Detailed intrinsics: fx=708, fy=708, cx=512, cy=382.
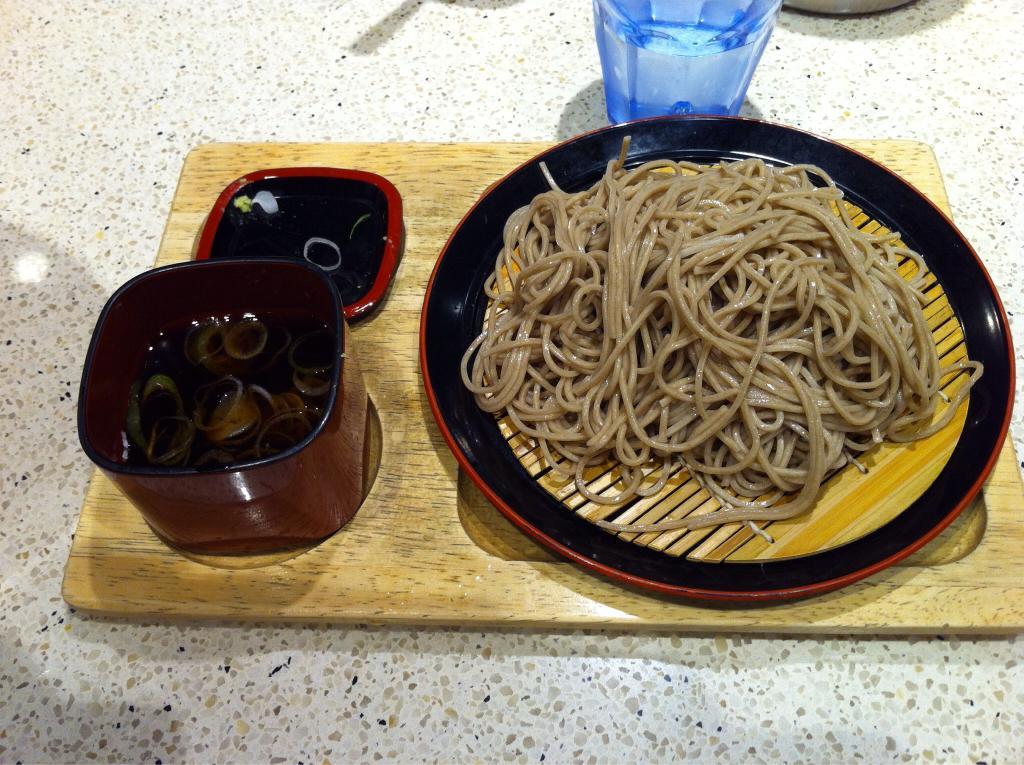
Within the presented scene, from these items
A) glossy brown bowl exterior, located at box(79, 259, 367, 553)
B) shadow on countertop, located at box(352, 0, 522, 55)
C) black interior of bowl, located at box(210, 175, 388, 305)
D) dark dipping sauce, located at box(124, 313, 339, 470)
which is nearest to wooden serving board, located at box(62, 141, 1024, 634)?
glossy brown bowl exterior, located at box(79, 259, 367, 553)

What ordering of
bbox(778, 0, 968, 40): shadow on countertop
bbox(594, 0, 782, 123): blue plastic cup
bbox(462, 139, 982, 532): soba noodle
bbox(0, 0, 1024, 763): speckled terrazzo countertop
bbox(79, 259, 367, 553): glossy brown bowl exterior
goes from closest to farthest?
bbox(79, 259, 367, 553): glossy brown bowl exterior < bbox(0, 0, 1024, 763): speckled terrazzo countertop < bbox(462, 139, 982, 532): soba noodle < bbox(594, 0, 782, 123): blue plastic cup < bbox(778, 0, 968, 40): shadow on countertop

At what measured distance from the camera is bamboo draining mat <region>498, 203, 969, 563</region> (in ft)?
3.52

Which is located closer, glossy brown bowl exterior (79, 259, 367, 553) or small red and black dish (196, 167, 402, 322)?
glossy brown bowl exterior (79, 259, 367, 553)

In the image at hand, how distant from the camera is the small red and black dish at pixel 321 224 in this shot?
4.51 feet

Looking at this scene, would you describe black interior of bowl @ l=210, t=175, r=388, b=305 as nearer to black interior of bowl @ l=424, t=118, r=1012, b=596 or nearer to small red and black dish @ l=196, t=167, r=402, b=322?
small red and black dish @ l=196, t=167, r=402, b=322

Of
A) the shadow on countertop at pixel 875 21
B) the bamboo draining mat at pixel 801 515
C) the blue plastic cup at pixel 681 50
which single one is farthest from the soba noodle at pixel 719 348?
the shadow on countertop at pixel 875 21

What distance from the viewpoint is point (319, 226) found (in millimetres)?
1432

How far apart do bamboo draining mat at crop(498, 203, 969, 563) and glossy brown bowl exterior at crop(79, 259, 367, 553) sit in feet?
1.05

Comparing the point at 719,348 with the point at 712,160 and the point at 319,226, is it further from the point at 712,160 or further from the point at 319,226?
the point at 319,226

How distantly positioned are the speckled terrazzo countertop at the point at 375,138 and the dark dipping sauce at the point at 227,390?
31cm

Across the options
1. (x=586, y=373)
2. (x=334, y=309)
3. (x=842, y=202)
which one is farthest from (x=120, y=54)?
(x=842, y=202)

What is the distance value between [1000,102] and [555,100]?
112cm

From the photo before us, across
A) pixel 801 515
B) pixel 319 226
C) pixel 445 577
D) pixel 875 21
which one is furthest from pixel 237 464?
pixel 875 21

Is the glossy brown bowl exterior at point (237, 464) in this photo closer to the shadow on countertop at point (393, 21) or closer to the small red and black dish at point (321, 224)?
the small red and black dish at point (321, 224)
